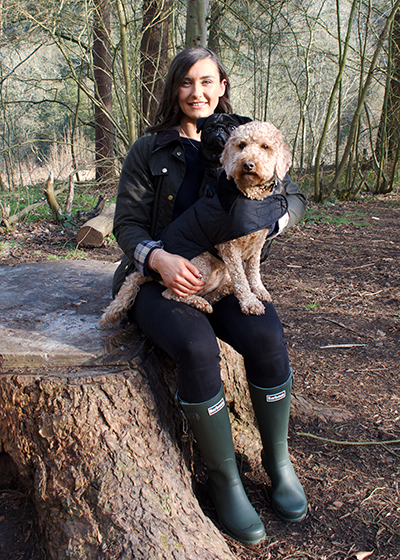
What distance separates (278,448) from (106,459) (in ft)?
2.62

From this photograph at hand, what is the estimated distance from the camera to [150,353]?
6.74 feet

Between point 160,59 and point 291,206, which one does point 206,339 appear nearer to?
point 291,206

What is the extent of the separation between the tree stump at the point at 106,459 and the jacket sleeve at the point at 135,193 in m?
0.68

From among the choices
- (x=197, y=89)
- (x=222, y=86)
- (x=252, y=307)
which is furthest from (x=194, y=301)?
(x=222, y=86)

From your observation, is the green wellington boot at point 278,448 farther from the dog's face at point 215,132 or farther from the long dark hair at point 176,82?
the long dark hair at point 176,82

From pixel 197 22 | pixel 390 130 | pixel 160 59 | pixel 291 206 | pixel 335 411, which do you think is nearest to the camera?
pixel 291 206

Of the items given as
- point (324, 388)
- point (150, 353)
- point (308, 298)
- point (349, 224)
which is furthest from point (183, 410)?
point (349, 224)

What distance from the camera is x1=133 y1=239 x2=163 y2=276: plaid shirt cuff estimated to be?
2.14 meters

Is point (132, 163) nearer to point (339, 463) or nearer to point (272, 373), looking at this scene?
point (272, 373)

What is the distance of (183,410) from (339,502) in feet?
2.83

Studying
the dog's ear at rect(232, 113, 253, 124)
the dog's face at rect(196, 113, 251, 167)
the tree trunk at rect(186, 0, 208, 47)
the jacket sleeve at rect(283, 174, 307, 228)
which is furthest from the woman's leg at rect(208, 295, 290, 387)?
the tree trunk at rect(186, 0, 208, 47)

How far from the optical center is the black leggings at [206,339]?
179cm

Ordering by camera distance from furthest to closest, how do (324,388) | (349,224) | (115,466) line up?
(349,224), (324,388), (115,466)

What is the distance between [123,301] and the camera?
2170 mm
